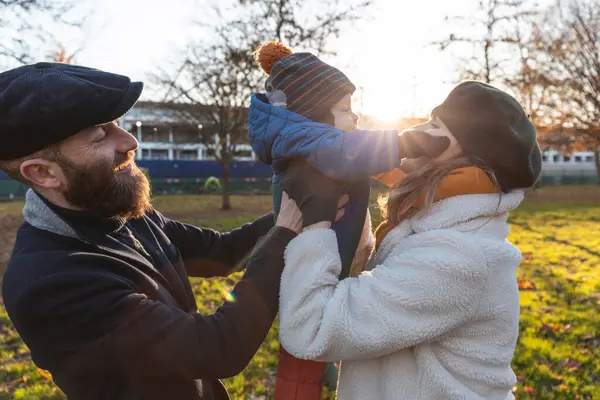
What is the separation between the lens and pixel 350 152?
157cm

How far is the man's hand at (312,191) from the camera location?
157 cm

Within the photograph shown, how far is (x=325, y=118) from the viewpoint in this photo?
6.11 ft

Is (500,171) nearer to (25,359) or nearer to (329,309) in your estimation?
(329,309)

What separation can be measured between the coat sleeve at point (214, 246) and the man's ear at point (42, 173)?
27.4 inches

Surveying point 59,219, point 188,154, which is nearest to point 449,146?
point 59,219

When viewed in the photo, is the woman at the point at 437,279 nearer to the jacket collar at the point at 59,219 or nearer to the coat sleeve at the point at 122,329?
the coat sleeve at the point at 122,329

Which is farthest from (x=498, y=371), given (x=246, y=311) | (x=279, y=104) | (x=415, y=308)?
(x=279, y=104)

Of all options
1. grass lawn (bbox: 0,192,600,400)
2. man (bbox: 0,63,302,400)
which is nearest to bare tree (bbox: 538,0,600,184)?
grass lawn (bbox: 0,192,600,400)

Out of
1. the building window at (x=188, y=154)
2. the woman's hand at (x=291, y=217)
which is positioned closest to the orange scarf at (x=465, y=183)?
the woman's hand at (x=291, y=217)

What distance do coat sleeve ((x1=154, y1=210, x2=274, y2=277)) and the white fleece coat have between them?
2.58 ft

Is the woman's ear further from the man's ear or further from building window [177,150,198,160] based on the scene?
building window [177,150,198,160]

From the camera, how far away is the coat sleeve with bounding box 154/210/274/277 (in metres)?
2.25

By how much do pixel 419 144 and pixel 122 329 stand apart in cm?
110

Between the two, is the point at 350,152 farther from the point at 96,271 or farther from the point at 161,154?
the point at 161,154
